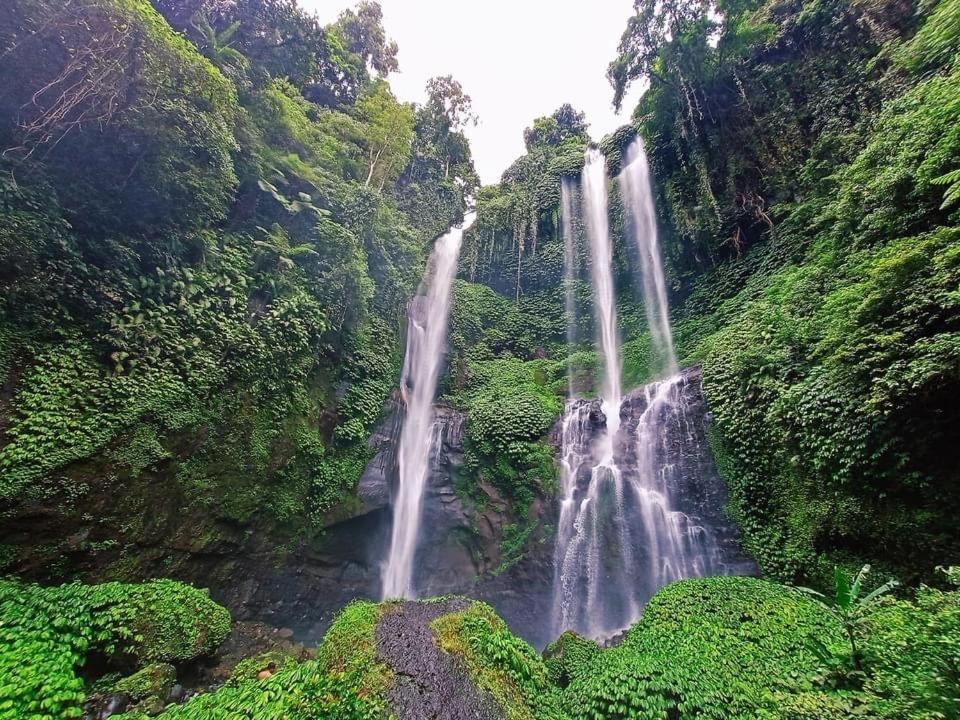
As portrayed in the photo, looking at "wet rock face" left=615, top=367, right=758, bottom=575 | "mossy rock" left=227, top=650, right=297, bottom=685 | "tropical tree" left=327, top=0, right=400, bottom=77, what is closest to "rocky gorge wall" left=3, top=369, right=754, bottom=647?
"wet rock face" left=615, top=367, right=758, bottom=575

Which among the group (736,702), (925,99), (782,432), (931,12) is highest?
(931,12)

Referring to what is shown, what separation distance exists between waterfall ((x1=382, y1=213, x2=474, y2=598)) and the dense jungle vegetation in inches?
53.4

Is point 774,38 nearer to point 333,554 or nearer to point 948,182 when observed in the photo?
point 948,182

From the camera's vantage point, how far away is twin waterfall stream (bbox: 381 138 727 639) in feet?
27.7

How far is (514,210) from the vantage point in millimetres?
19203

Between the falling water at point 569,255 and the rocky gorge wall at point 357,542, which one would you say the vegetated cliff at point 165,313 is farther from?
the falling water at point 569,255

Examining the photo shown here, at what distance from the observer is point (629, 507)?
909 centimetres

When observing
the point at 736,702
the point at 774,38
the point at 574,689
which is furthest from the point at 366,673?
the point at 774,38

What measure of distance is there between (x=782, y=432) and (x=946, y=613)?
13.9 ft

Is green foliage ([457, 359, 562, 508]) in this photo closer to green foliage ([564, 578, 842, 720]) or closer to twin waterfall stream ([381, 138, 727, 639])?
twin waterfall stream ([381, 138, 727, 639])

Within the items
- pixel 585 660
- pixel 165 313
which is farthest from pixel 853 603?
pixel 165 313

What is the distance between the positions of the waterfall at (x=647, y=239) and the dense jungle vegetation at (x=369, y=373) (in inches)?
48.7

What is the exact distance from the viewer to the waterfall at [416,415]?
1088cm

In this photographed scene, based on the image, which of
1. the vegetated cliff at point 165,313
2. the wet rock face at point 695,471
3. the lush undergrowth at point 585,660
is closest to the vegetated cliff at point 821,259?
the wet rock face at point 695,471
